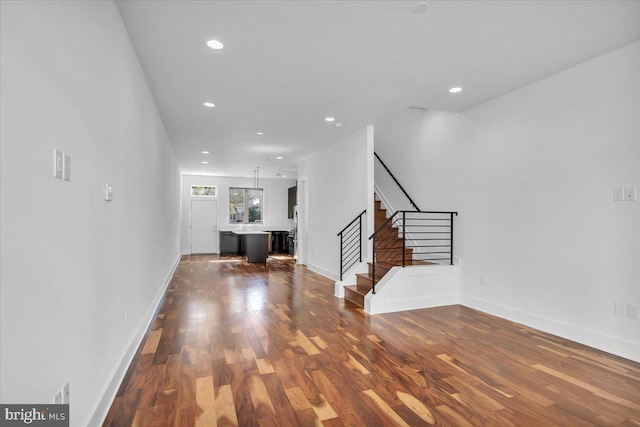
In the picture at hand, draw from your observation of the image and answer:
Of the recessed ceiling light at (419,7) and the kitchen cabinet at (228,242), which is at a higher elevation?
the recessed ceiling light at (419,7)

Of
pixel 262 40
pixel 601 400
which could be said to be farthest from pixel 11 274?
pixel 601 400

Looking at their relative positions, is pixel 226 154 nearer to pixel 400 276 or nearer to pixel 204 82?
pixel 204 82

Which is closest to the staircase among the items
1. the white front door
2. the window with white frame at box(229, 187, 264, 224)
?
the window with white frame at box(229, 187, 264, 224)

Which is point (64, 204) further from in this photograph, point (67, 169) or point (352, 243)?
point (352, 243)

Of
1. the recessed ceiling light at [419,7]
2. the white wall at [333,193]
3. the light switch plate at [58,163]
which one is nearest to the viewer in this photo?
the light switch plate at [58,163]

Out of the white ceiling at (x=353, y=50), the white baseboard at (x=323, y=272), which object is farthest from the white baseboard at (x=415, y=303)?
the white ceiling at (x=353, y=50)

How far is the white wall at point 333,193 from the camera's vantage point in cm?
577

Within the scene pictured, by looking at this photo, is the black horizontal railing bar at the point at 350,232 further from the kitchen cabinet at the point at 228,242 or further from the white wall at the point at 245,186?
the white wall at the point at 245,186

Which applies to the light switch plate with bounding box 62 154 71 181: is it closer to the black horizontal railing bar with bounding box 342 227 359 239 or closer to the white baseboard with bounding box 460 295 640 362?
the white baseboard with bounding box 460 295 640 362

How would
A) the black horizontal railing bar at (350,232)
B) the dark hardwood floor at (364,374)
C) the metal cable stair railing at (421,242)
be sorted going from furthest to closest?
1. the black horizontal railing bar at (350,232)
2. the metal cable stair railing at (421,242)
3. the dark hardwood floor at (364,374)

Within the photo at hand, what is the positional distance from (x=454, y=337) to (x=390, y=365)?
41.3 inches

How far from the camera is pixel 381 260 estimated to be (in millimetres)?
5535

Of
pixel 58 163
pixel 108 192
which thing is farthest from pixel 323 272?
pixel 58 163

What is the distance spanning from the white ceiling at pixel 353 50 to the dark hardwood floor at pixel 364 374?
A: 2769mm
